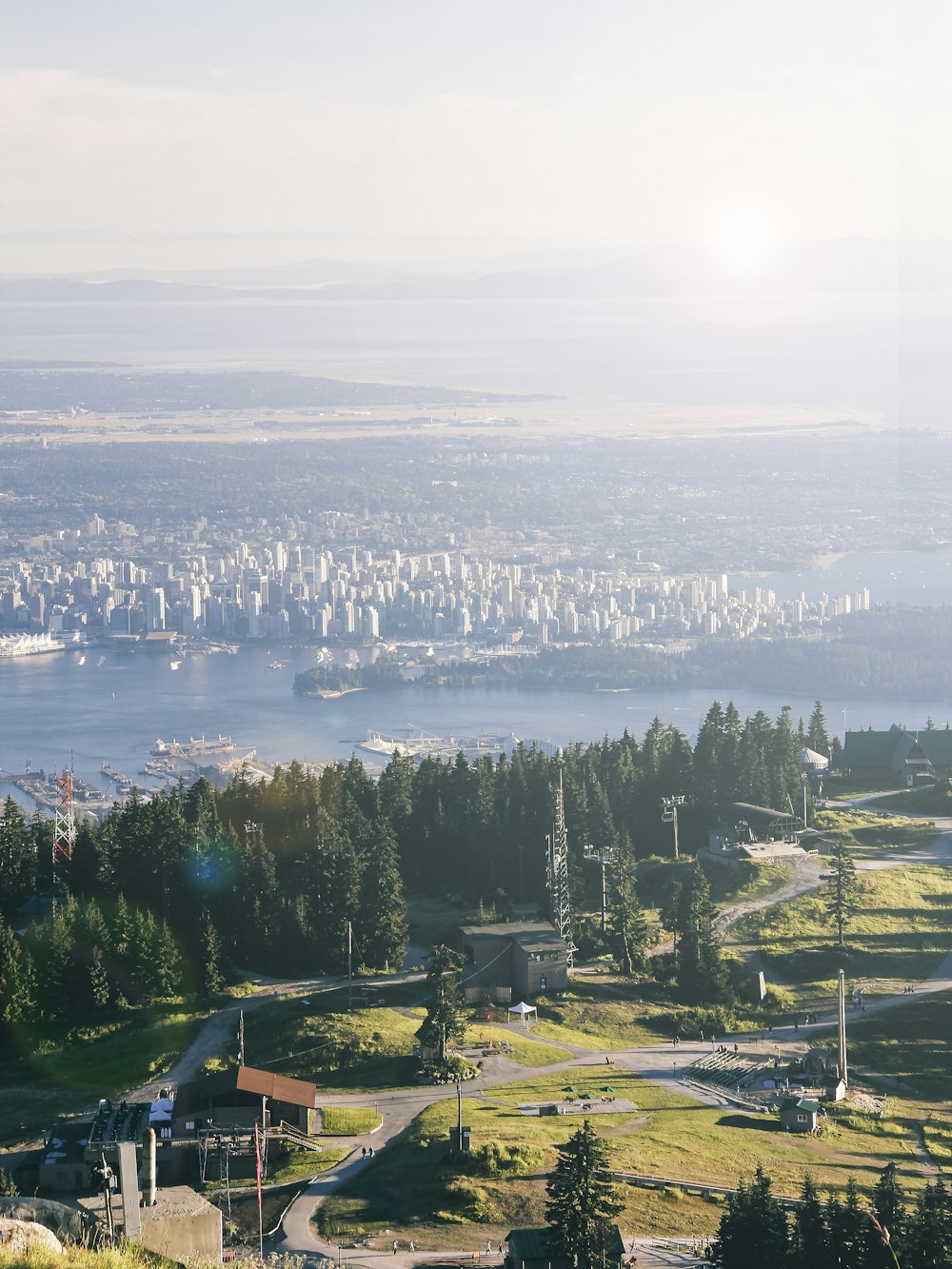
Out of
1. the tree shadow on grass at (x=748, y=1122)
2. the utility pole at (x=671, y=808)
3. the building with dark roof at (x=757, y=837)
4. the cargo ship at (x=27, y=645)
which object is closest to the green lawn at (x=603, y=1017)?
the tree shadow on grass at (x=748, y=1122)

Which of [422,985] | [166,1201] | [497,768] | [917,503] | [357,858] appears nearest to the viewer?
[166,1201]

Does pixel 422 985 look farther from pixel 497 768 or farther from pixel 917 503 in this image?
pixel 917 503

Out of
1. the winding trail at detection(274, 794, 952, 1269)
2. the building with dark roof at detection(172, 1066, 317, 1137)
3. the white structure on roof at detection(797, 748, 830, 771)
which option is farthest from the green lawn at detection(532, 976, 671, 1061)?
the white structure on roof at detection(797, 748, 830, 771)

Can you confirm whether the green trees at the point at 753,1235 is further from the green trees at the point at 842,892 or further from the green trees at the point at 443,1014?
the green trees at the point at 842,892

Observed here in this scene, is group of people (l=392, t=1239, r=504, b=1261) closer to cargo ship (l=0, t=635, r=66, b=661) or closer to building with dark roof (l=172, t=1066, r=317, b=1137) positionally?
building with dark roof (l=172, t=1066, r=317, b=1137)

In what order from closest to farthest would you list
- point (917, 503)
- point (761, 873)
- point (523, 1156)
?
1. point (523, 1156)
2. point (761, 873)
3. point (917, 503)

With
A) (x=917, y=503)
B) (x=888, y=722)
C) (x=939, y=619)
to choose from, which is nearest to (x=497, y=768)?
(x=888, y=722)

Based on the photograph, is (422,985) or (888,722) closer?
(422,985)
